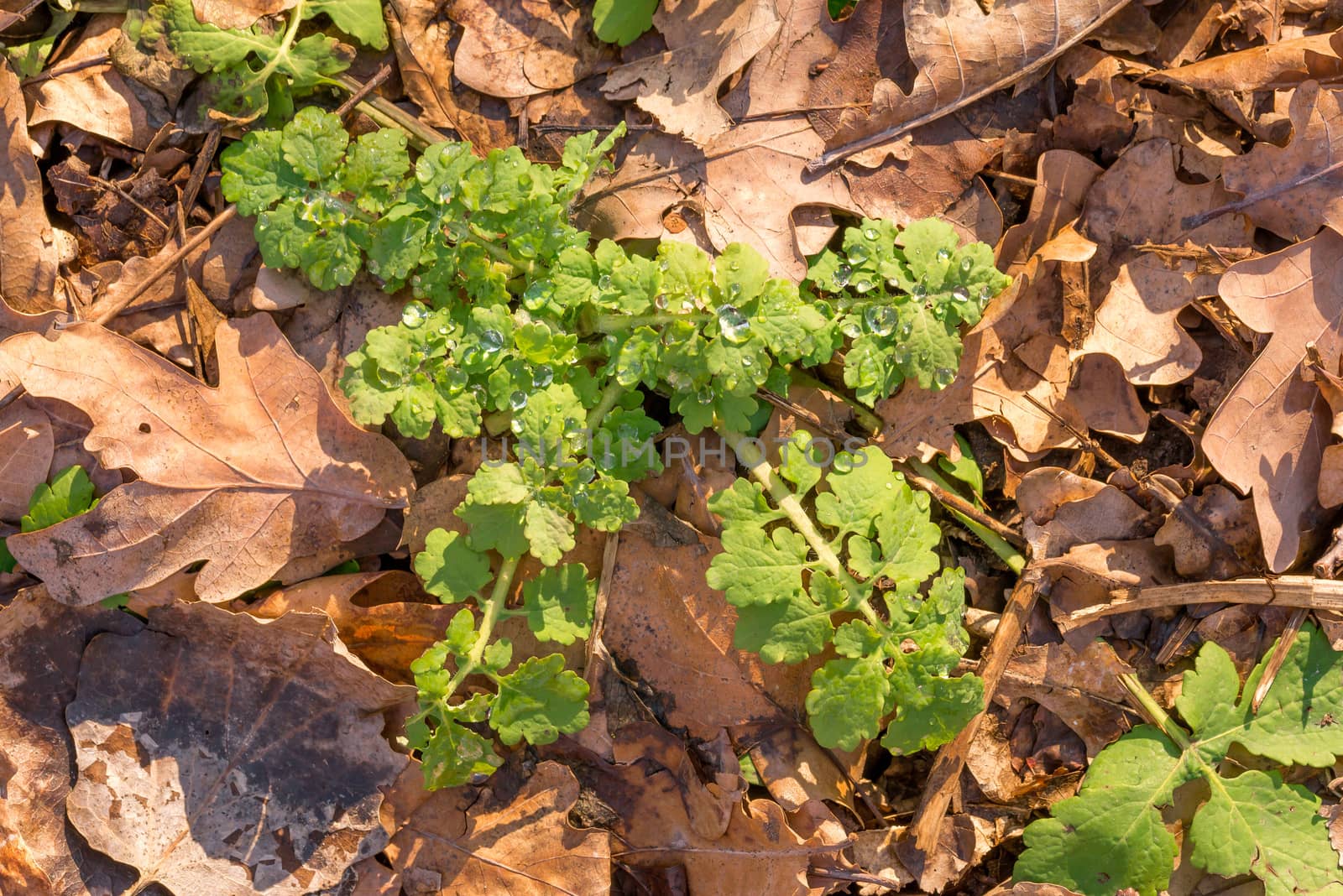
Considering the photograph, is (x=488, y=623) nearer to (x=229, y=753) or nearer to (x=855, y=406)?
(x=229, y=753)

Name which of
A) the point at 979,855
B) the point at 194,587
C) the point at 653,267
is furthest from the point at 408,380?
the point at 979,855

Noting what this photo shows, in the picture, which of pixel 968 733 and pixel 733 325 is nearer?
pixel 733 325

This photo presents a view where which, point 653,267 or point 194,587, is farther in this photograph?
point 194,587

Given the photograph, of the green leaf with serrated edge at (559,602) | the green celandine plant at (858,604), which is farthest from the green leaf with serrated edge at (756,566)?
the green leaf with serrated edge at (559,602)

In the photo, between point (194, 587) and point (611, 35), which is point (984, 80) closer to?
point (611, 35)

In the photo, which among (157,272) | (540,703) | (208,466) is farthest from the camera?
(157,272)

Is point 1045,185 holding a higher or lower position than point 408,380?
higher

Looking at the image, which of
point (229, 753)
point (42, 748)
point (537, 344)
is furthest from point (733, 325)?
point (42, 748)
